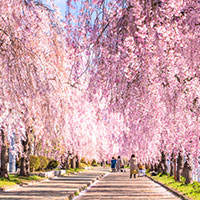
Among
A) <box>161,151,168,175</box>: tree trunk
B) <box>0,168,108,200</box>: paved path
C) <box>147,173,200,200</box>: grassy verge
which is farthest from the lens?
<box>161,151,168,175</box>: tree trunk

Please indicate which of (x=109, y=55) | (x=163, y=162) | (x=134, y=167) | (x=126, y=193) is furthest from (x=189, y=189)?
(x=163, y=162)

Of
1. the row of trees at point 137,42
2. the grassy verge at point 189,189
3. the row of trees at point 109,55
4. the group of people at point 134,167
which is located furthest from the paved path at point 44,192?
the group of people at point 134,167

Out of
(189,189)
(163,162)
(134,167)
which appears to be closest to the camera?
(189,189)

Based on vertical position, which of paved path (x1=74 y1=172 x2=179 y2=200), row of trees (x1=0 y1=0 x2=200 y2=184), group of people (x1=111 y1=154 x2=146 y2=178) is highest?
row of trees (x1=0 y1=0 x2=200 y2=184)

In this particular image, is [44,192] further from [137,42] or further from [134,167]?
[134,167]

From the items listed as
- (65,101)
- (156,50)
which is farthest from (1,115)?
(156,50)

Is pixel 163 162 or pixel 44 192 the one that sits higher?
pixel 163 162

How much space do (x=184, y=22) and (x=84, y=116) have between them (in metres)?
11.1

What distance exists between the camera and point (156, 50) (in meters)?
8.35

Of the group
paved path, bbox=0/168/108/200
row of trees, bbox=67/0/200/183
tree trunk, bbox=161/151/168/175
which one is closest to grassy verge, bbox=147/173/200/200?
paved path, bbox=0/168/108/200

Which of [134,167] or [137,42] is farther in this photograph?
[134,167]

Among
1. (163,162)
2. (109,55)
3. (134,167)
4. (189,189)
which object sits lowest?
(189,189)

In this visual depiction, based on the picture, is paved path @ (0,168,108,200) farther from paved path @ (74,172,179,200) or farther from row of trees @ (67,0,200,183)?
row of trees @ (67,0,200,183)

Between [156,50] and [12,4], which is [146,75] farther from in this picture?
[12,4]
